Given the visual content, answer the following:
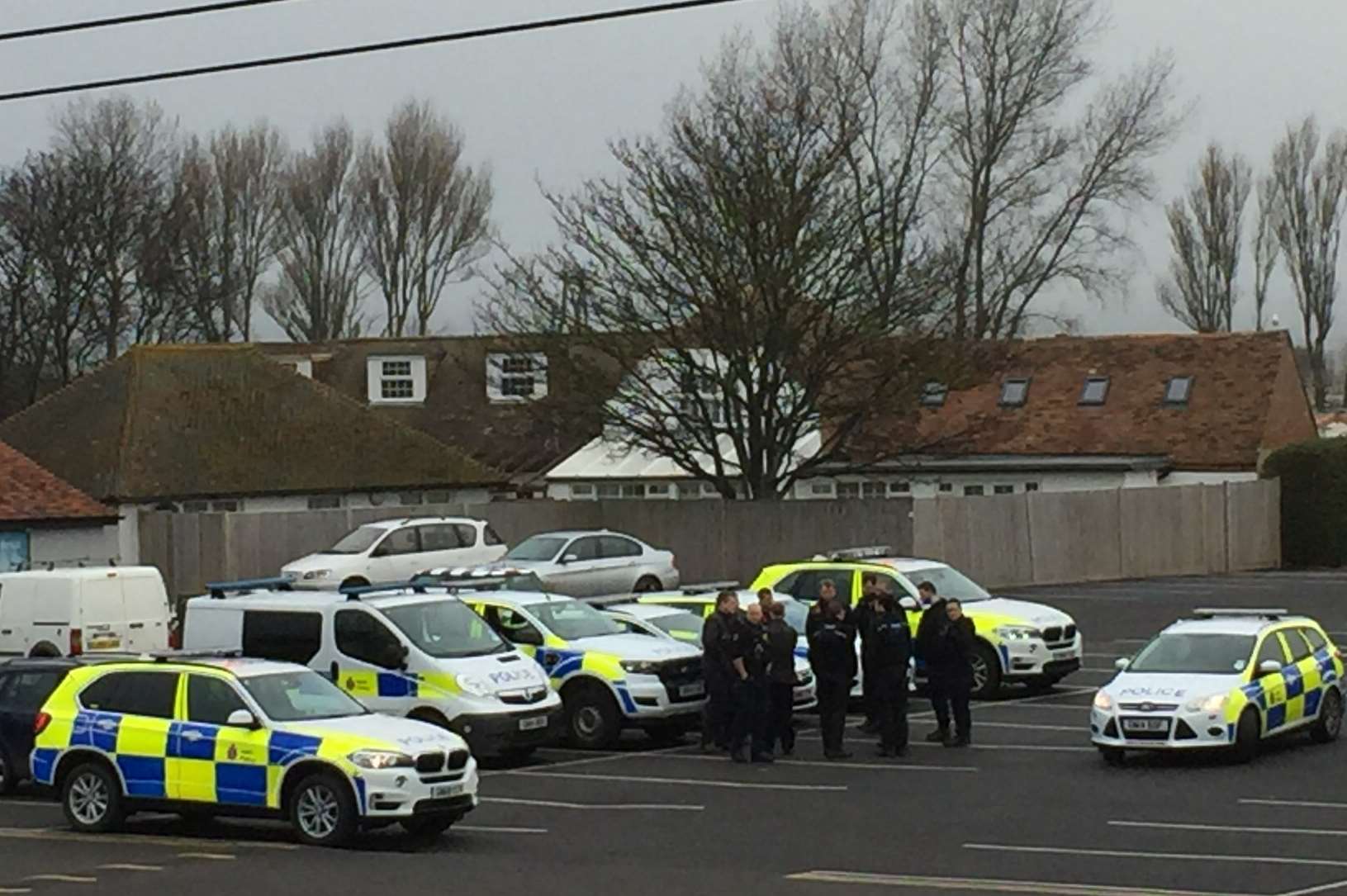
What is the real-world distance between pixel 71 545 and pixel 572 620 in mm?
18376

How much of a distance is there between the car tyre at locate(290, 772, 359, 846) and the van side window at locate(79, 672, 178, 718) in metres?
1.55

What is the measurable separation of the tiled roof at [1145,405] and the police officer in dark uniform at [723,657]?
2818 cm

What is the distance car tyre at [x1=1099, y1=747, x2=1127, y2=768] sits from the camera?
2198 centimetres

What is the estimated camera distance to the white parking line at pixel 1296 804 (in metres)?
19.0

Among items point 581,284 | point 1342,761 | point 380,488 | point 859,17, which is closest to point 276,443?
point 380,488

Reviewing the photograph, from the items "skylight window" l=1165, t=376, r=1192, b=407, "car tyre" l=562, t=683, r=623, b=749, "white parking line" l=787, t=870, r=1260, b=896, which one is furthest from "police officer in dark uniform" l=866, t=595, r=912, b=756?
"skylight window" l=1165, t=376, r=1192, b=407

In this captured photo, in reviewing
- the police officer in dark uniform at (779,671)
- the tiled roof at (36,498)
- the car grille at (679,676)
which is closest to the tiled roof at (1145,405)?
the tiled roof at (36,498)

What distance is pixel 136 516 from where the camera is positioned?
44469mm

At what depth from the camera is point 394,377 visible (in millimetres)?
62500

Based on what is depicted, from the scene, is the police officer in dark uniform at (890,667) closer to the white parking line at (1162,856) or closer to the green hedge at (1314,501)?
the white parking line at (1162,856)

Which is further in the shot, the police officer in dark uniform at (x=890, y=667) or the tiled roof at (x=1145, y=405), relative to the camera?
the tiled roof at (x=1145, y=405)

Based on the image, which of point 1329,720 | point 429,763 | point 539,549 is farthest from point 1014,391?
point 429,763

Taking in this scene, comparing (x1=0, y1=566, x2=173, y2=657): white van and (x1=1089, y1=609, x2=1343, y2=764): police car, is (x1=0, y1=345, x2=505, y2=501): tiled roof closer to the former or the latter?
(x1=0, y1=566, x2=173, y2=657): white van

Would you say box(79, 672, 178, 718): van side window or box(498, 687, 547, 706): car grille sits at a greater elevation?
box(79, 672, 178, 718): van side window
